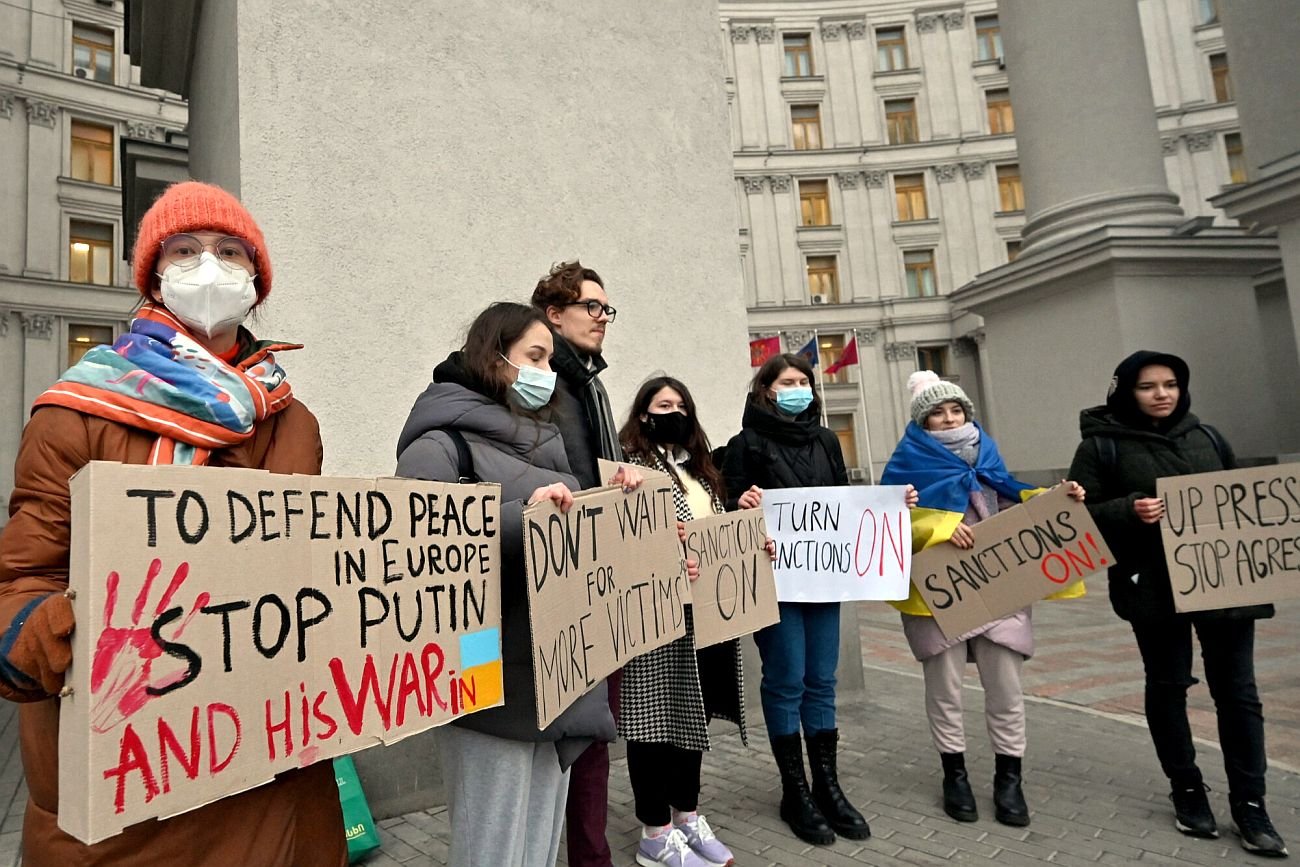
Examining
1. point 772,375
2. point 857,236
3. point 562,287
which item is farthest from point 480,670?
point 857,236

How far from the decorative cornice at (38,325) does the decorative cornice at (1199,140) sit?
1672 inches

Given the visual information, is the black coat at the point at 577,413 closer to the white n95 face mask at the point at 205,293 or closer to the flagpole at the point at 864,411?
the white n95 face mask at the point at 205,293

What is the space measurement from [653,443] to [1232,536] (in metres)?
2.49

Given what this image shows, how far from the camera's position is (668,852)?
10.4 feet

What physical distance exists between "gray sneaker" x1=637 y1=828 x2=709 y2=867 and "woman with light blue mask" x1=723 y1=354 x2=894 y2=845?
1.85 feet

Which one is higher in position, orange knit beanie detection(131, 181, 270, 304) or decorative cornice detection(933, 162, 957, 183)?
decorative cornice detection(933, 162, 957, 183)

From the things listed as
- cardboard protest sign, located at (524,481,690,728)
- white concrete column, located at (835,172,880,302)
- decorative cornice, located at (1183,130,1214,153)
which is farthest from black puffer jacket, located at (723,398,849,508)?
decorative cornice, located at (1183,130,1214,153)

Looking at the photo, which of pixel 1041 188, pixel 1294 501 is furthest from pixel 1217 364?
pixel 1294 501

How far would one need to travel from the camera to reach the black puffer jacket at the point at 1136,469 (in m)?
3.39

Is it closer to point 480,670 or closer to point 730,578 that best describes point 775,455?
point 730,578

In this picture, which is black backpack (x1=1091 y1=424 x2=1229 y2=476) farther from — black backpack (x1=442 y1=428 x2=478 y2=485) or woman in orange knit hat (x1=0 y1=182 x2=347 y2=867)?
woman in orange knit hat (x1=0 y1=182 x2=347 y2=867)

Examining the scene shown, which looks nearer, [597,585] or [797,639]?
[597,585]

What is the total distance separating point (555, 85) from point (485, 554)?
3.82m

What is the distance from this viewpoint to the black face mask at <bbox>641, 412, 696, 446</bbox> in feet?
11.4
